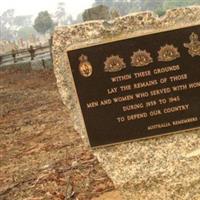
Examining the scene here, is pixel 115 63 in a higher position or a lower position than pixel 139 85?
higher

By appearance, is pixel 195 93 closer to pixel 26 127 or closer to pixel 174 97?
pixel 174 97

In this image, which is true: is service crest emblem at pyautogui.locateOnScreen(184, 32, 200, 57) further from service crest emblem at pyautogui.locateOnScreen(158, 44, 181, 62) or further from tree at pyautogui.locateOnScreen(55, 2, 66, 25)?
tree at pyautogui.locateOnScreen(55, 2, 66, 25)

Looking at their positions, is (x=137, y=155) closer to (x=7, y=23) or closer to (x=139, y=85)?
(x=139, y=85)

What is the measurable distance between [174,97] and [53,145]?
15.6ft

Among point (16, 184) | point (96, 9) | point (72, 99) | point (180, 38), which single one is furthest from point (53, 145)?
point (96, 9)

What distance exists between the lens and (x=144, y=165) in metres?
5.30

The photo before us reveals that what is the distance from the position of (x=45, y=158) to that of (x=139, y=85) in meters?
3.97

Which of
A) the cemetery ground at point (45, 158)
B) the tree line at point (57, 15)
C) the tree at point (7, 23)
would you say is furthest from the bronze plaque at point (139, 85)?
the tree at point (7, 23)

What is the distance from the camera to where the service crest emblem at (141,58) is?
5.03 m

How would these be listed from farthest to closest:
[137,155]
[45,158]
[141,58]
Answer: [45,158], [137,155], [141,58]

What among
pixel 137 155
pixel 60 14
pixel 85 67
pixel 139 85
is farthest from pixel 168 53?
pixel 60 14

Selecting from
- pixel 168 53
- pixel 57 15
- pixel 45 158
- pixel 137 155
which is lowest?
pixel 45 158

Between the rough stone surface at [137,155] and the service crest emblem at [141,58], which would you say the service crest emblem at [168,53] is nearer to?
the service crest emblem at [141,58]

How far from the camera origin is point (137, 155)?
5.30 m
